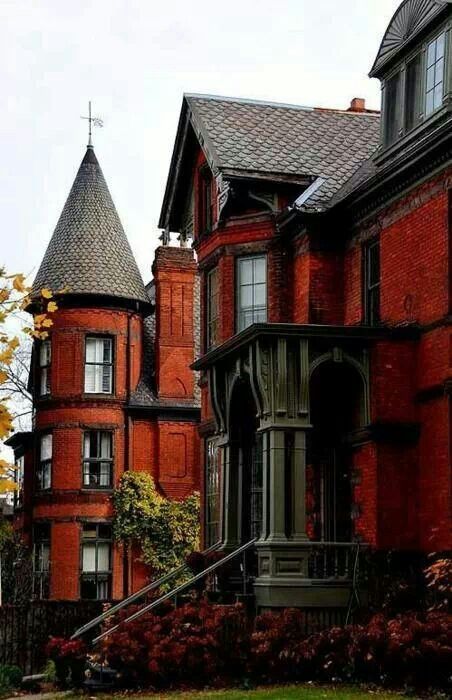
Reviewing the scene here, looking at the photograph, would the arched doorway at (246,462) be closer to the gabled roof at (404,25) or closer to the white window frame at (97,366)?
the gabled roof at (404,25)

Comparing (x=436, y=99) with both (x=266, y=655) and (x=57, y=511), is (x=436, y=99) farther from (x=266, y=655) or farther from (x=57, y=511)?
(x=57, y=511)

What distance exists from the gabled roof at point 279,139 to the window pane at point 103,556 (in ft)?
40.0

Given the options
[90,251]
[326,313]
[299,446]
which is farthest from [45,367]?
[299,446]

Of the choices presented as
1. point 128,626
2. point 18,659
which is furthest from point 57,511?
point 128,626

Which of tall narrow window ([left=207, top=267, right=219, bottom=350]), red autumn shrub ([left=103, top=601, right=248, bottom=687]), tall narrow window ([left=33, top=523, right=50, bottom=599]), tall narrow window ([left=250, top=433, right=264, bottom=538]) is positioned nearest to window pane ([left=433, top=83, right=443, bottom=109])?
tall narrow window ([left=250, top=433, right=264, bottom=538])

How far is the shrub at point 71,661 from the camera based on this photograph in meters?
18.2

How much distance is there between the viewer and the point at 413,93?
22141mm

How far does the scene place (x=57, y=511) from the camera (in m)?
35.8

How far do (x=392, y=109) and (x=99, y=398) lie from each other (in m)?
16.2

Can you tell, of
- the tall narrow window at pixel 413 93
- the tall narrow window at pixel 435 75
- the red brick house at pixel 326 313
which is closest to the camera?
the red brick house at pixel 326 313

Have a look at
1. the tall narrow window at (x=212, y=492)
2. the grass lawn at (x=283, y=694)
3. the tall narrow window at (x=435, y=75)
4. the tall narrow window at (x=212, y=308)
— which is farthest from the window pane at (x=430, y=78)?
the grass lawn at (x=283, y=694)

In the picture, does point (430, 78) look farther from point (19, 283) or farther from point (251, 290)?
point (19, 283)

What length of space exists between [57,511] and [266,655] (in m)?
Answer: 19.4

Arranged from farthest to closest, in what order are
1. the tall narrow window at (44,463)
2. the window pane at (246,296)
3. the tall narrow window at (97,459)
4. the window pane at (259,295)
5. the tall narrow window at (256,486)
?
1. the tall narrow window at (44,463)
2. the tall narrow window at (97,459)
3. the window pane at (246,296)
4. the window pane at (259,295)
5. the tall narrow window at (256,486)
